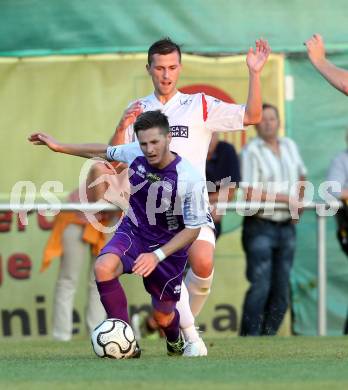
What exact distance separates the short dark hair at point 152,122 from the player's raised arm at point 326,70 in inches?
41.0

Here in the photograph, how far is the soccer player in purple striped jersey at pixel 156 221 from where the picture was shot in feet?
25.8

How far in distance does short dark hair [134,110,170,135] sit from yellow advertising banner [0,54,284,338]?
415cm

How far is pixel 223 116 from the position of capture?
28.8 feet

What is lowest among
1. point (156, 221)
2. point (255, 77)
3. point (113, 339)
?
point (113, 339)

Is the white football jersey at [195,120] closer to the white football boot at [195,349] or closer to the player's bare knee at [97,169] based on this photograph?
the white football boot at [195,349]

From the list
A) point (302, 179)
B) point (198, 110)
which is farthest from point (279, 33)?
point (198, 110)

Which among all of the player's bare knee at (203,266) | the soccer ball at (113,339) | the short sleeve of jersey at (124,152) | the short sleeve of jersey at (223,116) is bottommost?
the soccer ball at (113,339)

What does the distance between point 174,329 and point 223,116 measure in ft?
4.61

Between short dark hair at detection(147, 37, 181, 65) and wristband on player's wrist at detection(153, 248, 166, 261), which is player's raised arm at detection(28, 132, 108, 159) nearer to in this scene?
short dark hair at detection(147, 37, 181, 65)

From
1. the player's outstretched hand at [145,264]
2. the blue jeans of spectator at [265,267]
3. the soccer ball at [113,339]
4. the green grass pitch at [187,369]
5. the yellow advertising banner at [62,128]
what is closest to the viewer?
the green grass pitch at [187,369]

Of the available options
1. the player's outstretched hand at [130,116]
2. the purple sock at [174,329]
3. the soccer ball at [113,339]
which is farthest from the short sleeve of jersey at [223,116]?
the soccer ball at [113,339]

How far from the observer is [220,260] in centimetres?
1202

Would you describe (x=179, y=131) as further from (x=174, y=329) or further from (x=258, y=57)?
(x=174, y=329)

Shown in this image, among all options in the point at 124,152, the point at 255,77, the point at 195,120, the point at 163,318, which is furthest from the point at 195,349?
the point at 255,77
